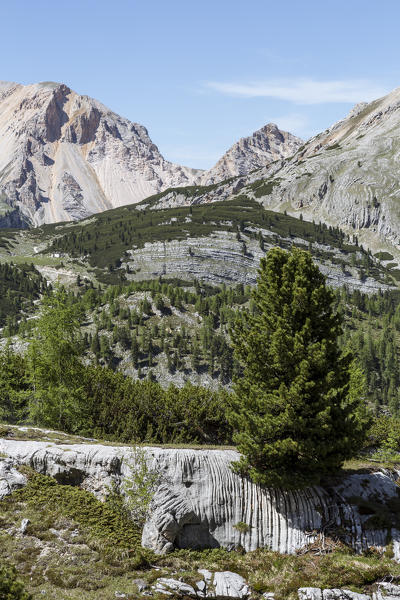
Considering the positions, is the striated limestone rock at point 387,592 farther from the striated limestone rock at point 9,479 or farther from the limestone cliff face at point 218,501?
the striated limestone rock at point 9,479

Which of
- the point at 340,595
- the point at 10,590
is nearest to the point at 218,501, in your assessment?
the point at 340,595

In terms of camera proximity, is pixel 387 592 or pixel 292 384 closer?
pixel 387 592

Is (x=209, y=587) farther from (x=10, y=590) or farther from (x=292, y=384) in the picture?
(x=292, y=384)

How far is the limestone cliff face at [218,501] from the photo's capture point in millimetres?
25344

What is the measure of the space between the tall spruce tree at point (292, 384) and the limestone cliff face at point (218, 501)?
71.5 inches

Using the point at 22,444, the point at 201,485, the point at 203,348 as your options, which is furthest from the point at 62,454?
the point at 203,348

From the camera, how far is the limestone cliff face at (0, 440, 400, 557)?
25.3 m

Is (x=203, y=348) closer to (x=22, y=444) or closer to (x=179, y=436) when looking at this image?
(x=179, y=436)

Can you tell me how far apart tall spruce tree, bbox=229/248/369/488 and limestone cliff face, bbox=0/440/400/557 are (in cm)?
182

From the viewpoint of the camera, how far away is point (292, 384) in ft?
86.4

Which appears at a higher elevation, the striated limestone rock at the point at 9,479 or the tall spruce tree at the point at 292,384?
the tall spruce tree at the point at 292,384

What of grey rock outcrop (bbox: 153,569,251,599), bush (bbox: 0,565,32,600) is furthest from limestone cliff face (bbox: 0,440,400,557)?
bush (bbox: 0,565,32,600)

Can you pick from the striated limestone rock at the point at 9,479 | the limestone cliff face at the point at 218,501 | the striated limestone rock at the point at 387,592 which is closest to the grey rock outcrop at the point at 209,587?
the limestone cliff face at the point at 218,501

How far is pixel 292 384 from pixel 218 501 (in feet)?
27.8
